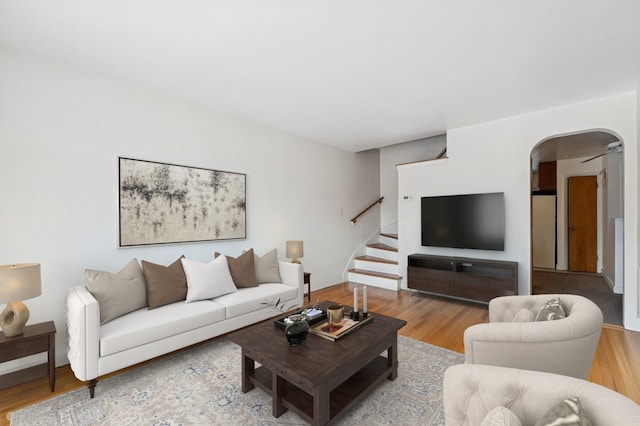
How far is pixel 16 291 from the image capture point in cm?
201

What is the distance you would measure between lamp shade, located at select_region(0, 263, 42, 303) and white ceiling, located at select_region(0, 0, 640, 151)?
5.78ft

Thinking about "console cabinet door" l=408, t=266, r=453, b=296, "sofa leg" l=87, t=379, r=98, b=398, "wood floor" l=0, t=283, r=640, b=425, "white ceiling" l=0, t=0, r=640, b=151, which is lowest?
"wood floor" l=0, t=283, r=640, b=425

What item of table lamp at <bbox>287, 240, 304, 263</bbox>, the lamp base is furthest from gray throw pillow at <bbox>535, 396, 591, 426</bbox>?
table lamp at <bbox>287, 240, 304, 263</bbox>

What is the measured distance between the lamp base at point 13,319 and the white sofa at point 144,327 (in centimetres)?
27

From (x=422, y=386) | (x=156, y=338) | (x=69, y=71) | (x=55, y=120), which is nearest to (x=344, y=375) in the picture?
(x=422, y=386)

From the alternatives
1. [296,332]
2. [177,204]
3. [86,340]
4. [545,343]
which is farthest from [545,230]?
[86,340]

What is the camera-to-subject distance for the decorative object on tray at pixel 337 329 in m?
2.10

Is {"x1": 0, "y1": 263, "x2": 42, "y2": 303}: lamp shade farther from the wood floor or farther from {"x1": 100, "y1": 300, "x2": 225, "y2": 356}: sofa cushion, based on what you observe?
the wood floor

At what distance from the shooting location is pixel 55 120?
257cm

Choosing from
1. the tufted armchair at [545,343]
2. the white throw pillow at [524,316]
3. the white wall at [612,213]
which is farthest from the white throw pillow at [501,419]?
the white wall at [612,213]

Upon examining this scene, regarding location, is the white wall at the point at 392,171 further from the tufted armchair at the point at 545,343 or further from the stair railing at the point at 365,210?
the tufted armchair at the point at 545,343

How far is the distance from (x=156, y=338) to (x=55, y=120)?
6.98 feet

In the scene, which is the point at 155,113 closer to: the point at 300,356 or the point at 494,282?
the point at 300,356

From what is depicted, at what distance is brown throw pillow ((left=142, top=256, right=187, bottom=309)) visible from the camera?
2.71m
